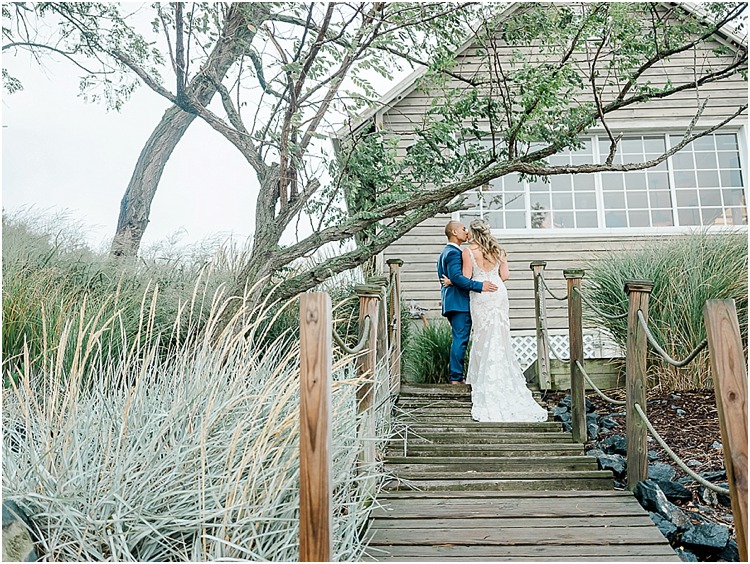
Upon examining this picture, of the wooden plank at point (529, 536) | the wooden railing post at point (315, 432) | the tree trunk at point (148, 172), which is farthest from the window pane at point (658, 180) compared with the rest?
the wooden railing post at point (315, 432)

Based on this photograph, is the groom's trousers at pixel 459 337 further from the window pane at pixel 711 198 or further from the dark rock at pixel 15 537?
the window pane at pixel 711 198

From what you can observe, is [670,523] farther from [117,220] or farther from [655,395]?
[117,220]

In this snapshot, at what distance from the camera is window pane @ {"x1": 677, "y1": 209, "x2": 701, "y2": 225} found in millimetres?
10219

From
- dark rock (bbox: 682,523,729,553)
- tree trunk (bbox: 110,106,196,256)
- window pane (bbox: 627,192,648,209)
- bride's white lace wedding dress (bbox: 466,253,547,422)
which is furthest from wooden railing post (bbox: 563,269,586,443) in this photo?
tree trunk (bbox: 110,106,196,256)

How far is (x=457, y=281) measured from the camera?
6.27 metres

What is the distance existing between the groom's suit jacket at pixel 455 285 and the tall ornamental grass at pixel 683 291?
168 centimetres

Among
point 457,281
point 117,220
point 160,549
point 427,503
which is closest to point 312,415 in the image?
point 160,549

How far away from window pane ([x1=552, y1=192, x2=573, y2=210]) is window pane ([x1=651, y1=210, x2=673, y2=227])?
1339mm

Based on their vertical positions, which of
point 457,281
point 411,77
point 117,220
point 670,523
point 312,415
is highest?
point 411,77

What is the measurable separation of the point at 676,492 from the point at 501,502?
3.85ft

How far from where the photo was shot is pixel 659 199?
34.1 feet

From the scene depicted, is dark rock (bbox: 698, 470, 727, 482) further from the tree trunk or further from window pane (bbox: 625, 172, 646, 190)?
the tree trunk

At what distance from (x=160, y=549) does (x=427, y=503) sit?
5.80 ft

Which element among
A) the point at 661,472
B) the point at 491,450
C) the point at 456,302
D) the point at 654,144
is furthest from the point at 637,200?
the point at 491,450
